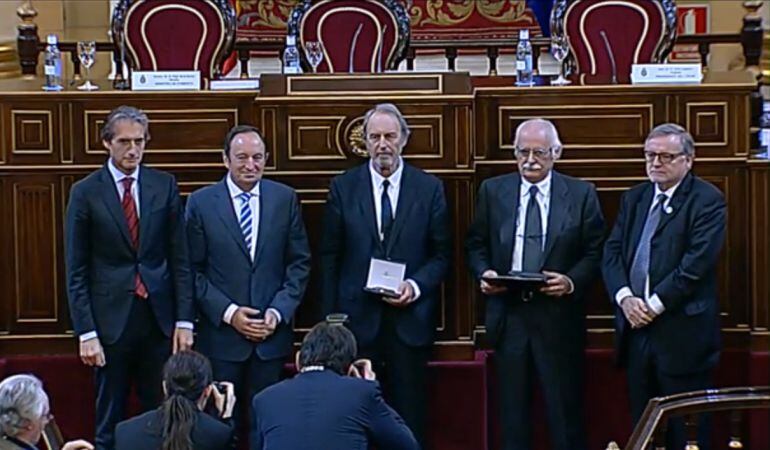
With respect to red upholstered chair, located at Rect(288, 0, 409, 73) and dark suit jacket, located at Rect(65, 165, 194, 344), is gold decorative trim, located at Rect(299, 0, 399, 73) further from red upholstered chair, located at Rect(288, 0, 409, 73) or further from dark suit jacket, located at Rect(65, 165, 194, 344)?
dark suit jacket, located at Rect(65, 165, 194, 344)

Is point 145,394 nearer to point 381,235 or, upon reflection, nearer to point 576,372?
point 381,235

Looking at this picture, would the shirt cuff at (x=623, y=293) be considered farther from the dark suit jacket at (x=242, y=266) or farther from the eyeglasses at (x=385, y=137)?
the dark suit jacket at (x=242, y=266)

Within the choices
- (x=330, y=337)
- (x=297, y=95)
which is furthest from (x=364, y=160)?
(x=330, y=337)

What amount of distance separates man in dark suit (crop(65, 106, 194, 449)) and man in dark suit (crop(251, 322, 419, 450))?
1133mm

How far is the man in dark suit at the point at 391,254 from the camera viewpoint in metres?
5.74

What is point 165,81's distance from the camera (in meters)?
6.25

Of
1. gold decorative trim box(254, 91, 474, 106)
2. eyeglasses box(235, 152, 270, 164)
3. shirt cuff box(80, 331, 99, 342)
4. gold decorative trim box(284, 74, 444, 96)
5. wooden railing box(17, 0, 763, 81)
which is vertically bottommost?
shirt cuff box(80, 331, 99, 342)

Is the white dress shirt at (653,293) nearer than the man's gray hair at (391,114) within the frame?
Yes

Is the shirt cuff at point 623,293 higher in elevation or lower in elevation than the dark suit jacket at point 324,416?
higher

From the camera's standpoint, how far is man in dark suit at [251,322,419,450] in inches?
175

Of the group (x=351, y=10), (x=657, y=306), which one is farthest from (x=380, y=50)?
(x=657, y=306)

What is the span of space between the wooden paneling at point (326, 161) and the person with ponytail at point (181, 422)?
161 cm

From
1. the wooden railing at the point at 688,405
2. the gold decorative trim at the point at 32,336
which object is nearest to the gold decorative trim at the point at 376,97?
the gold decorative trim at the point at 32,336

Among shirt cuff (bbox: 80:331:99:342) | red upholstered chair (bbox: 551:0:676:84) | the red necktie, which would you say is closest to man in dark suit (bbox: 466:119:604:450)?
the red necktie
